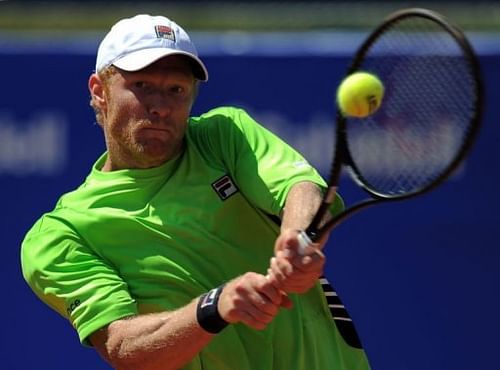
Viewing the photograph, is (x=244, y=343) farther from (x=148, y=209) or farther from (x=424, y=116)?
(x=424, y=116)

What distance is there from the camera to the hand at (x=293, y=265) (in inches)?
125

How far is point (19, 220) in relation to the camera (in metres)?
5.92

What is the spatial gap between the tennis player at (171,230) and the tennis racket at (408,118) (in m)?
0.19

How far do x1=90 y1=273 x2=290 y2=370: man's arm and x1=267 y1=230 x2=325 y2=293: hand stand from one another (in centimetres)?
4

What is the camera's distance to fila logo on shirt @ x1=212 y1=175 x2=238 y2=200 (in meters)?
3.81

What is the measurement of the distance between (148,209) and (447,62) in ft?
3.14

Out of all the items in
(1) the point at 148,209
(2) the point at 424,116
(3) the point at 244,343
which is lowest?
(3) the point at 244,343

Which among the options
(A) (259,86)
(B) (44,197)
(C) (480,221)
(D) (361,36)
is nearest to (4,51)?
(B) (44,197)

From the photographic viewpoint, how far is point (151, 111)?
3842 millimetres

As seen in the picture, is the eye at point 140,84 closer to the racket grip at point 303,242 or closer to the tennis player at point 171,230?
the tennis player at point 171,230

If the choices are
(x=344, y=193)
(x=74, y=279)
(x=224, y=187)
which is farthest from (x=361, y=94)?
(x=344, y=193)

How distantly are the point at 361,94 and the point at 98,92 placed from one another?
1.04 m

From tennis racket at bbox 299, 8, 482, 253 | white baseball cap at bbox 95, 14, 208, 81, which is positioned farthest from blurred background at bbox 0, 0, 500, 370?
white baseball cap at bbox 95, 14, 208, 81

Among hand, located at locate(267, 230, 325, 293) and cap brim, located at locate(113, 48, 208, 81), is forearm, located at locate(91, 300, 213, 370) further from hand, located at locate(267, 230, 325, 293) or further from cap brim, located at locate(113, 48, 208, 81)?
cap brim, located at locate(113, 48, 208, 81)
